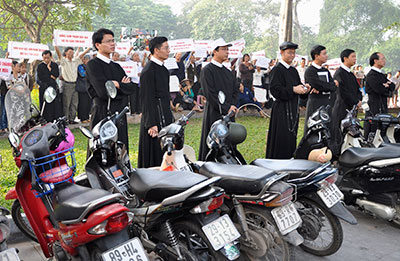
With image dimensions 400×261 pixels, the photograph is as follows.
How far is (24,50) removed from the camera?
32.4 ft

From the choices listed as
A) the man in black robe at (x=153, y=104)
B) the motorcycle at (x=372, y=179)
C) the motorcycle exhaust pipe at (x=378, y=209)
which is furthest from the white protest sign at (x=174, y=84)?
the motorcycle exhaust pipe at (x=378, y=209)

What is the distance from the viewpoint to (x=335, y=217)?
12.6 ft

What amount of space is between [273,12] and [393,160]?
49142 millimetres

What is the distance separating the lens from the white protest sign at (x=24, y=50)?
32.0 ft

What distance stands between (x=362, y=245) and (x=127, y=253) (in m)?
2.63

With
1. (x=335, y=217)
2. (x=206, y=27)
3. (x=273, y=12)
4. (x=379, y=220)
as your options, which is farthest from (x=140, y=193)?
(x=273, y=12)

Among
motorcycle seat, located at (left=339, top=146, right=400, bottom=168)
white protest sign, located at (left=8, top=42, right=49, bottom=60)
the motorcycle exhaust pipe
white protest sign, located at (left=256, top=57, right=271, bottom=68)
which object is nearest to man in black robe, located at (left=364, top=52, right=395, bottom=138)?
motorcycle seat, located at (left=339, top=146, right=400, bottom=168)

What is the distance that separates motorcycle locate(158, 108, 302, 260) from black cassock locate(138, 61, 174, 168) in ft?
6.73

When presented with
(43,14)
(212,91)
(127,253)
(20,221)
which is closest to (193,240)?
(127,253)

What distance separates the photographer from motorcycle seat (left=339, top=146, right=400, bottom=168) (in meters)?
4.63

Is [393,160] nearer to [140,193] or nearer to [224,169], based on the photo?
[224,169]

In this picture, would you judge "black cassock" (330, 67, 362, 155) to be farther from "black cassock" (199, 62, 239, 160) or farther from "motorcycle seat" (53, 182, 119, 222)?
"motorcycle seat" (53, 182, 119, 222)

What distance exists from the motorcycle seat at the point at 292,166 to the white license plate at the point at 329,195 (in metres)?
0.20

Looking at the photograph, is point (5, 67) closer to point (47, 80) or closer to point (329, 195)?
point (47, 80)
